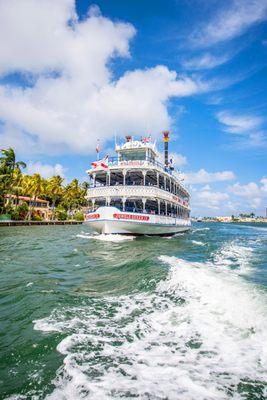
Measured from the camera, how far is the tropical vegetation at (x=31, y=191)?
178ft

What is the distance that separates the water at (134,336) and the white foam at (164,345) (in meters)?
0.02

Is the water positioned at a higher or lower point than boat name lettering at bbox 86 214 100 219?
lower

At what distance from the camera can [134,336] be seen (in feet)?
18.1

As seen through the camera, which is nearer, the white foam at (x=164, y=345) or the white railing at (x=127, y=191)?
the white foam at (x=164, y=345)

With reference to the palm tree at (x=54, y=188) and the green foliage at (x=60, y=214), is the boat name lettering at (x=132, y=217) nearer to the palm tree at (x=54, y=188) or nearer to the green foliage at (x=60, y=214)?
the palm tree at (x=54, y=188)

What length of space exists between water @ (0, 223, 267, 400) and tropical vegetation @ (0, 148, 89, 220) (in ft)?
125

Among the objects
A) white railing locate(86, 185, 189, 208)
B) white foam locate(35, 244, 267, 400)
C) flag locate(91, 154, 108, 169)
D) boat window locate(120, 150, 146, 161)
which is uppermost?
boat window locate(120, 150, 146, 161)

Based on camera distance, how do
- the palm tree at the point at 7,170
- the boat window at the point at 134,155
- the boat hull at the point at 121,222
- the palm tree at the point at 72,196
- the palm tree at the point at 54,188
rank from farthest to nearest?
the palm tree at the point at 72,196
the palm tree at the point at 54,188
the palm tree at the point at 7,170
the boat window at the point at 134,155
the boat hull at the point at 121,222

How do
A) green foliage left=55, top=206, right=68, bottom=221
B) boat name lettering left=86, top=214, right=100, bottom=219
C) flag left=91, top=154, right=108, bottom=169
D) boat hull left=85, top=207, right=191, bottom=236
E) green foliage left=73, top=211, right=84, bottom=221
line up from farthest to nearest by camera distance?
1. green foliage left=73, top=211, right=84, bottom=221
2. green foliage left=55, top=206, right=68, bottom=221
3. flag left=91, top=154, right=108, bottom=169
4. boat name lettering left=86, top=214, right=100, bottom=219
5. boat hull left=85, top=207, right=191, bottom=236

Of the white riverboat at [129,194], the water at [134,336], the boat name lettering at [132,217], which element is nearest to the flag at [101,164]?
the white riverboat at [129,194]

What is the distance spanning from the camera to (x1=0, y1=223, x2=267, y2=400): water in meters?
3.86

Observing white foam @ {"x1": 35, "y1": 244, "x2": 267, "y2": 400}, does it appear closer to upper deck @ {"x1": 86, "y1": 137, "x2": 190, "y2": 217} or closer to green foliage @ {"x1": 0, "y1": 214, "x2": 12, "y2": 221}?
upper deck @ {"x1": 86, "y1": 137, "x2": 190, "y2": 217}

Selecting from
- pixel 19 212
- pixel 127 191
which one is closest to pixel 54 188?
pixel 19 212

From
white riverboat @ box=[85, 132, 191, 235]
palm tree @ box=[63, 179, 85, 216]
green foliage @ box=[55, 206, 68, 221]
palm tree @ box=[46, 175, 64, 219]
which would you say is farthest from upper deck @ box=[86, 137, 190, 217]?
palm tree @ box=[63, 179, 85, 216]
